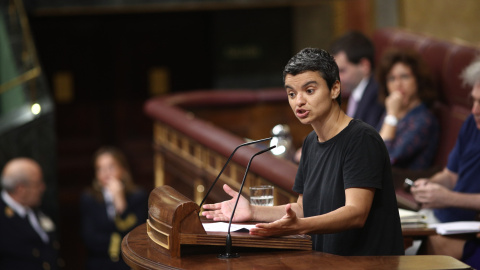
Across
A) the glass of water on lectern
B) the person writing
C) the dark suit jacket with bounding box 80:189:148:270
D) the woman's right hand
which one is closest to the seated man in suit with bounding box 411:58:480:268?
the glass of water on lectern

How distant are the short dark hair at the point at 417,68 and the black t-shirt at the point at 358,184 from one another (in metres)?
2.27

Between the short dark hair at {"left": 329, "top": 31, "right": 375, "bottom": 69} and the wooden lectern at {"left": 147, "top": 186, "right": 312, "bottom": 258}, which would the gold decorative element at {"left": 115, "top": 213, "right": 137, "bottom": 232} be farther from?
the wooden lectern at {"left": 147, "top": 186, "right": 312, "bottom": 258}

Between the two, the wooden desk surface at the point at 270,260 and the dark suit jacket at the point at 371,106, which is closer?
the wooden desk surface at the point at 270,260

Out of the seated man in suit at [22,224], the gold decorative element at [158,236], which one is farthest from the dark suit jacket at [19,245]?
the gold decorative element at [158,236]

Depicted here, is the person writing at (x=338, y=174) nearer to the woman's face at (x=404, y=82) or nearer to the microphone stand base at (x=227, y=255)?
the microphone stand base at (x=227, y=255)

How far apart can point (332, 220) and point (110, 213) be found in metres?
4.59

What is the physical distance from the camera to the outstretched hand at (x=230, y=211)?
2482 millimetres

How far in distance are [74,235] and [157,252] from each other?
23.5 ft

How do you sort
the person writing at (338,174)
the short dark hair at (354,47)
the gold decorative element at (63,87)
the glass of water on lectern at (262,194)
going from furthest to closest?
the gold decorative element at (63,87), the short dark hair at (354,47), the glass of water on lectern at (262,194), the person writing at (338,174)

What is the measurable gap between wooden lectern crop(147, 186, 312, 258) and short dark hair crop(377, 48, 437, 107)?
246 centimetres

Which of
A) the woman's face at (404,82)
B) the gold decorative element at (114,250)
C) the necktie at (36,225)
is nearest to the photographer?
the woman's face at (404,82)

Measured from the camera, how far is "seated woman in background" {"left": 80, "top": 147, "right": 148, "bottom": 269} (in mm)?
6543

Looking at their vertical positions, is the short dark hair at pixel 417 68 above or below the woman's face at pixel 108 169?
above

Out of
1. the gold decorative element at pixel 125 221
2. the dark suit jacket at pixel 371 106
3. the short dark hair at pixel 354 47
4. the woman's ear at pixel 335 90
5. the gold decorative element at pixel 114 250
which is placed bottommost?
the gold decorative element at pixel 114 250
